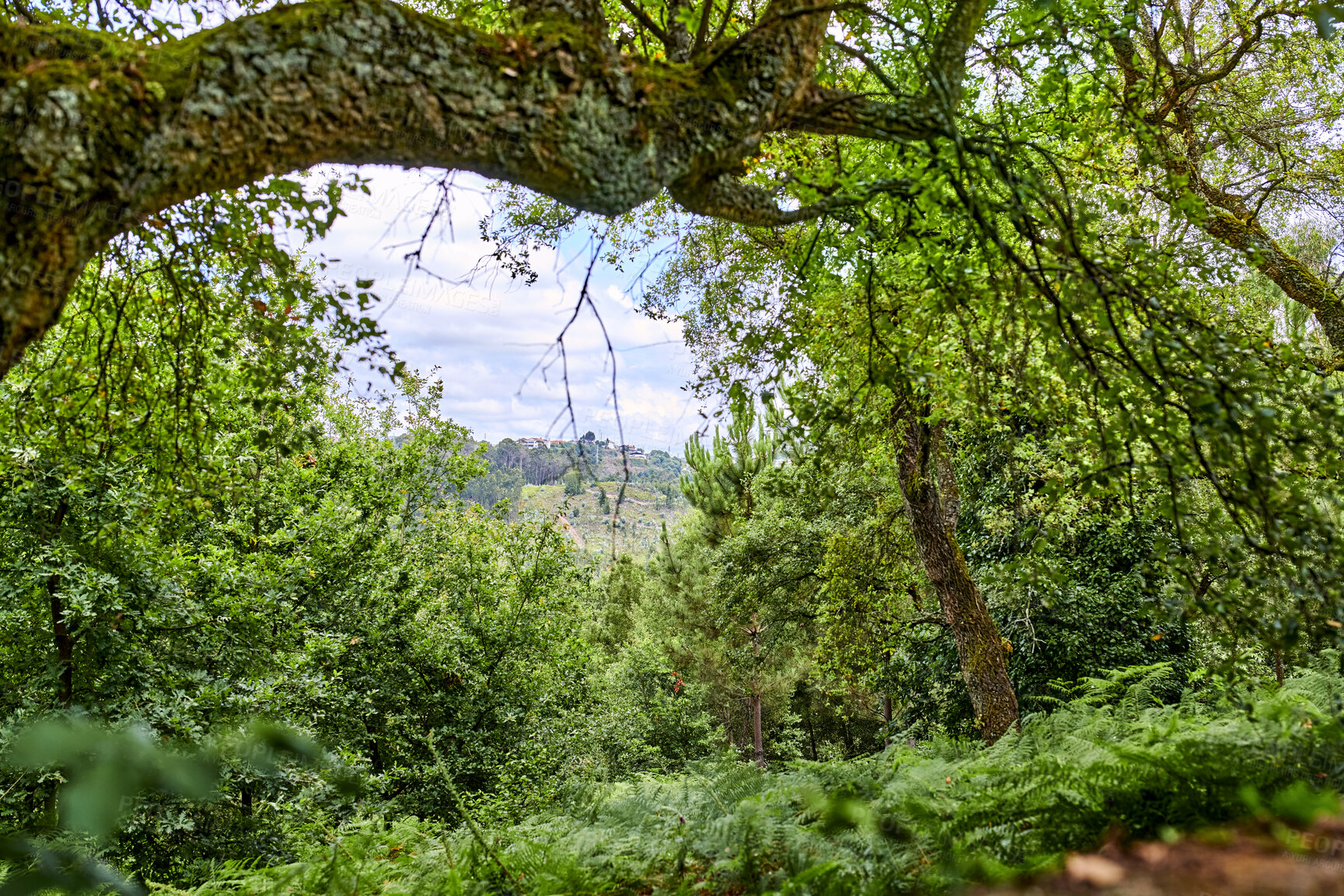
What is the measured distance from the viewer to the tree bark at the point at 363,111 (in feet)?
5.77

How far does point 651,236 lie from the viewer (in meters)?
7.75

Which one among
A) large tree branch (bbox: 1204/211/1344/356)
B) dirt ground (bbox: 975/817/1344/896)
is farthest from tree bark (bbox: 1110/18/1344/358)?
dirt ground (bbox: 975/817/1344/896)

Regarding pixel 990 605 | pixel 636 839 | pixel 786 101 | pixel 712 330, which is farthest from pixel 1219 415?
pixel 990 605

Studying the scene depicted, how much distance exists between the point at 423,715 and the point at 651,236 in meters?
8.90

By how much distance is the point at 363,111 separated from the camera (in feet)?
6.76

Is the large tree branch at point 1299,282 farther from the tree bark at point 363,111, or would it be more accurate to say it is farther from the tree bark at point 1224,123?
the tree bark at point 363,111

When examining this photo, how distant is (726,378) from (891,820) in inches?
101

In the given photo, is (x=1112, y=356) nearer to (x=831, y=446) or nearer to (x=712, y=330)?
(x=831, y=446)

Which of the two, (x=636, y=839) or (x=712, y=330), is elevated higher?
(x=712, y=330)

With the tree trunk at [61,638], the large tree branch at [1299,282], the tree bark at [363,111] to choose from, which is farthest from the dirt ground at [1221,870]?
the large tree branch at [1299,282]

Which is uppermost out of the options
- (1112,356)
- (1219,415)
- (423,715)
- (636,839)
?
(1112,356)

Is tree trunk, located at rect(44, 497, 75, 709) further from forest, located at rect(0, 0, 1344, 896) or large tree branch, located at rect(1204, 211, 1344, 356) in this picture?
large tree branch, located at rect(1204, 211, 1344, 356)

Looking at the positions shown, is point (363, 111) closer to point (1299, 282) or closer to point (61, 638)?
point (61, 638)

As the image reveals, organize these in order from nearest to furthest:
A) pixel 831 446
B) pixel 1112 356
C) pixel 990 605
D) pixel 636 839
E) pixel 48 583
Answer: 1. pixel 1112 356
2. pixel 636 839
3. pixel 831 446
4. pixel 48 583
5. pixel 990 605
